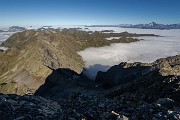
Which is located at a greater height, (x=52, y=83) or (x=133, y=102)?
(x=133, y=102)

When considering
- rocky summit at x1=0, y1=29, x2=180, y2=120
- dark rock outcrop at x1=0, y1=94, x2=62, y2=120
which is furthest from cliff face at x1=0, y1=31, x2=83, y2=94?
dark rock outcrop at x1=0, y1=94, x2=62, y2=120

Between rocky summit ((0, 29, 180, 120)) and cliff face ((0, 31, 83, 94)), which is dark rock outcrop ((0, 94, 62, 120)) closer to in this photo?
rocky summit ((0, 29, 180, 120))

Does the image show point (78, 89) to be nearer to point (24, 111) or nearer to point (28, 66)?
point (28, 66)

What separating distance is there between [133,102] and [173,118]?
30.8ft

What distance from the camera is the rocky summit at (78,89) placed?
1866 cm

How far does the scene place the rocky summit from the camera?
18.7 metres

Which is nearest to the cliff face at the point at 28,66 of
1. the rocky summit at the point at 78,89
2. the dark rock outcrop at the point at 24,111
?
the rocky summit at the point at 78,89

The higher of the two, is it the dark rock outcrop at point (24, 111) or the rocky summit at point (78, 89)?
the dark rock outcrop at point (24, 111)

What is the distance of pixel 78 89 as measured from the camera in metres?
62.4

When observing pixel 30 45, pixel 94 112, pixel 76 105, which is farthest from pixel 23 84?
pixel 94 112

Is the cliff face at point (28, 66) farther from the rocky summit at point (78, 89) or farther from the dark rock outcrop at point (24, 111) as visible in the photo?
the dark rock outcrop at point (24, 111)

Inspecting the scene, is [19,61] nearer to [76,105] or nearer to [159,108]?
[76,105]

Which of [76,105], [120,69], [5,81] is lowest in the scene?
[5,81]

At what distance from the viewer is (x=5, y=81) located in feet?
287
